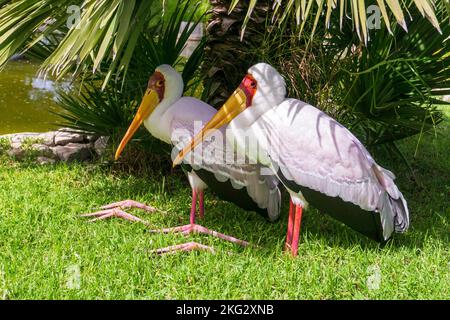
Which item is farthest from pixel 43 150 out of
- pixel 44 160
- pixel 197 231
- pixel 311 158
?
pixel 311 158

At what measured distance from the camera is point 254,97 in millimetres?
3307

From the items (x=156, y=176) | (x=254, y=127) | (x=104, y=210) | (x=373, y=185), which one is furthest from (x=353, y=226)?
(x=156, y=176)

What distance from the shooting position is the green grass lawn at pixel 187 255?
2.87m

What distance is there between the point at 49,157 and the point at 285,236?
2.45 meters

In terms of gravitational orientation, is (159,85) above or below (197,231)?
above

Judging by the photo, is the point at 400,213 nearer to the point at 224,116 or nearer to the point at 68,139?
the point at 224,116

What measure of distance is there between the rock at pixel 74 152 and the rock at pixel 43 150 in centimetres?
4

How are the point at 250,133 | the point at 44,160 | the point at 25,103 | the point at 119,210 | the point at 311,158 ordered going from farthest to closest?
1. the point at 25,103
2. the point at 44,160
3. the point at 119,210
4. the point at 250,133
5. the point at 311,158

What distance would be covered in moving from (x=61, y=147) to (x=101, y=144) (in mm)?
348

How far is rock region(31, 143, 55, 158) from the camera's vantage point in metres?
5.28

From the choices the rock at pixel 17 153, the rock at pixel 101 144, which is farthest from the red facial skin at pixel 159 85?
the rock at pixel 17 153

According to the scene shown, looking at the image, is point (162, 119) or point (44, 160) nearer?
point (162, 119)

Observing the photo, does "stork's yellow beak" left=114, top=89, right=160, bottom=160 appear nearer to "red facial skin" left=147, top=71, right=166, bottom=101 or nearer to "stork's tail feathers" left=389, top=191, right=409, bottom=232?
"red facial skin" left=147, top=71, right=166, bottom=101

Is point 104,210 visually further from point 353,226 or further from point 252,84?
point 353,226
